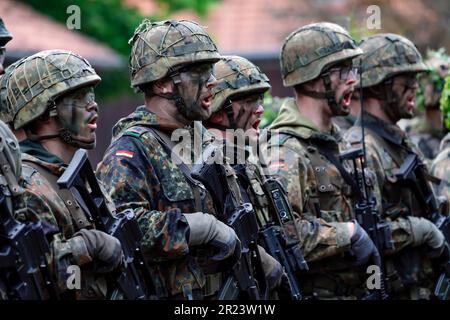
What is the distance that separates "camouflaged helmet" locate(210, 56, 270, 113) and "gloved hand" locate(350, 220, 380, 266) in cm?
123

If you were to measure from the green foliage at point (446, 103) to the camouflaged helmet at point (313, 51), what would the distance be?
1937 millimetres

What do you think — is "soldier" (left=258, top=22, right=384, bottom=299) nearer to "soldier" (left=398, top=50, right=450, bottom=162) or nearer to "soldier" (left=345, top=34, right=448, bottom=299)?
"soldier" (left=345, top=34, right=448, bottom=299)

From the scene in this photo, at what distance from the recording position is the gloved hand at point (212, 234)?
8.34 meters

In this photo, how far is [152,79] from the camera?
8891mm

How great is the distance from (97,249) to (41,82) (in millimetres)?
1139

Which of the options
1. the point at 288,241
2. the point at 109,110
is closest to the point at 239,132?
the point at 288,241

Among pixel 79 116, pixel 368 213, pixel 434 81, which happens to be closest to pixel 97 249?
pixel 79 116

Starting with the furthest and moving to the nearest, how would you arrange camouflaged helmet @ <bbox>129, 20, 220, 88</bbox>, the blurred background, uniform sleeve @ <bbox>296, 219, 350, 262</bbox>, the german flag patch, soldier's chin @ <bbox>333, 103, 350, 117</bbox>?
the blurred background, soldier's chin @ <bbox>333, 103, 350, 117</bbox>, uniform sleeve @ <bbox>296, 219, 350, 262</bbox>, camouflaged helmet @ <bbox>129, 20, 220, 88</bbox>, the german flag patch

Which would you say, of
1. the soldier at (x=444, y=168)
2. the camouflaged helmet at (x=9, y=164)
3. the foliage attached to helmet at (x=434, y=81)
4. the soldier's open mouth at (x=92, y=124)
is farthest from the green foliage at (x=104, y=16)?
the camouflaged helmet at (x=9, y=164)

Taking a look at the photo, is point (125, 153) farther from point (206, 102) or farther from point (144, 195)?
point (206, 102)

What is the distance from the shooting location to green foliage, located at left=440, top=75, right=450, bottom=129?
1255 centimetres

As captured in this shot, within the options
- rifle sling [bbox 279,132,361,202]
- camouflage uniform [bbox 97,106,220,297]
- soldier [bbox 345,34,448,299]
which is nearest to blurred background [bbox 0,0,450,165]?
soldier [bbox 345,34,448,299]

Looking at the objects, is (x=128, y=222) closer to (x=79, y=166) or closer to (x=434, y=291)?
(x=79, y=166)

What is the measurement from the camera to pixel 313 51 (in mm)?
10789
